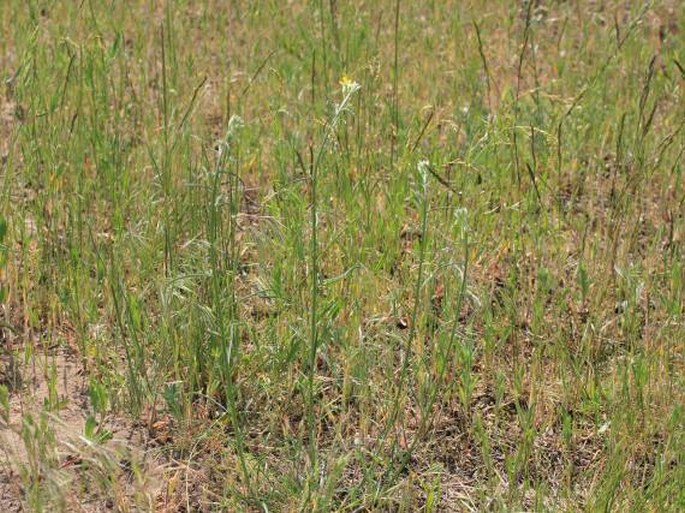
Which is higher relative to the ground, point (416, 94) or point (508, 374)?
point (416, 94)

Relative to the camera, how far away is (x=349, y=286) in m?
3.28

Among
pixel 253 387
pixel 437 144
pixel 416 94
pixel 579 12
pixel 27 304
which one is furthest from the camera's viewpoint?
pixel 579 12

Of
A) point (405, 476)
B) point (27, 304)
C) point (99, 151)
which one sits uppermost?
point (99, 151)

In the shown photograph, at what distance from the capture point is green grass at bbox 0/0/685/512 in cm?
→ 276

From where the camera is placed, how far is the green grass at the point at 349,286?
2758mm

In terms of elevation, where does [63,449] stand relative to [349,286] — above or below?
below

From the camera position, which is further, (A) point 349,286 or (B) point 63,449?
(A) point 349,286

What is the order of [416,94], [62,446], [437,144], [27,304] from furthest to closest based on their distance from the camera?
[416,94], [437,144], [27,304], [62,446]

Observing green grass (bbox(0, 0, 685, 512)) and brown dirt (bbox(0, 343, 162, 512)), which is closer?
brown dirt (bbox(0, 343, 162, 512))

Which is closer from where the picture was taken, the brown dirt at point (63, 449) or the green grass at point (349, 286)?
the brown dirt at point (63, 449)

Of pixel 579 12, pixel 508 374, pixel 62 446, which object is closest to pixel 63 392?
pixel 62 446

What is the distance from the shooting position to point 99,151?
3721 mm

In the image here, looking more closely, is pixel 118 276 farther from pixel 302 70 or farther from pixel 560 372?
pixel 302 70

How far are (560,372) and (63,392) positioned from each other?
1.37 meters
